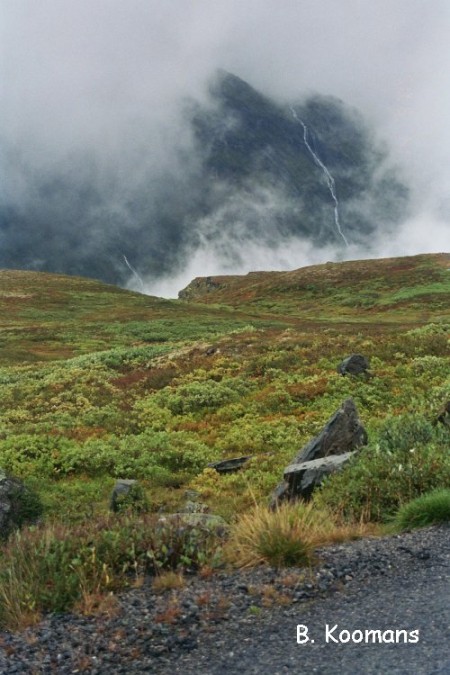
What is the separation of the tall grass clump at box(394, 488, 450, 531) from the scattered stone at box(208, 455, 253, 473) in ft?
27.7

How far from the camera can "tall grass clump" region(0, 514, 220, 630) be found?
6262mm

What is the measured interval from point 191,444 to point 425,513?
11.6 meters

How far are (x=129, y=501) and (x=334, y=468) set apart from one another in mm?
4797

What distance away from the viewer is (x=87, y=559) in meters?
6.80

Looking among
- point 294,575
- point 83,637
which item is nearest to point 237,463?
point 294,575

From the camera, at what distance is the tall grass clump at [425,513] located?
8258 mm

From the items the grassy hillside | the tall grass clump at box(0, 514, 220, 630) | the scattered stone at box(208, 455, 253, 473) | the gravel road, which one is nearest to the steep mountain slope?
the grassy hillside

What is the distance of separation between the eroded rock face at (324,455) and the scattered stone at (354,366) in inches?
464

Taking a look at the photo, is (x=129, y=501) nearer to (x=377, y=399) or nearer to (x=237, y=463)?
(x=237, y=463)

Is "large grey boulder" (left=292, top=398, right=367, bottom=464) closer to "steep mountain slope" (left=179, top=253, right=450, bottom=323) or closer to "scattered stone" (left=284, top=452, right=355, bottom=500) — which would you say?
"scattered stone" (left=284, top=452, right=355, bottom=500)

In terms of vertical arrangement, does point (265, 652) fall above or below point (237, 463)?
below

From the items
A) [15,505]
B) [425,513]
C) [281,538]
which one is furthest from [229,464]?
[281,538]

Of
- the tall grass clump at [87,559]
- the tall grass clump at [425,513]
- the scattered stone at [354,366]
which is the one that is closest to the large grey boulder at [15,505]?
the tall grass clump at [87,559]

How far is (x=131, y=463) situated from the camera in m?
17.4
